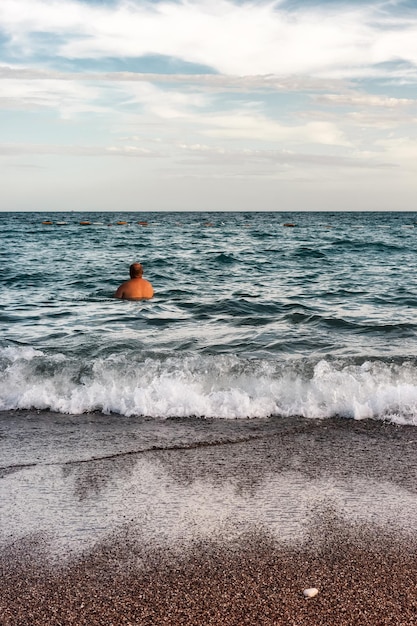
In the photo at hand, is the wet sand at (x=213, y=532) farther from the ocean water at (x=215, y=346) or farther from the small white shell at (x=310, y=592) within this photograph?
the ocean water at (x=215, y=346)

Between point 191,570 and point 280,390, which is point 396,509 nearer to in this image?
point 191,570

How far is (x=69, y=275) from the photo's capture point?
17.6 meters

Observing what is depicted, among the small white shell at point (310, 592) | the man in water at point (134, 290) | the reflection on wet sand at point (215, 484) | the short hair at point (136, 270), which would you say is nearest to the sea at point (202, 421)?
the reflection on wet sand at point (215, 484)

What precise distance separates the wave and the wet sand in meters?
0.64

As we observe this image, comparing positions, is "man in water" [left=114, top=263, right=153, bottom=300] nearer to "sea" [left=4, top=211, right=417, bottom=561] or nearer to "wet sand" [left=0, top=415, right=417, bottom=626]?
"sea" [left=4, top=211, right=417, bottom=561]

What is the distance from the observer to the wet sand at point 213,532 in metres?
2.83

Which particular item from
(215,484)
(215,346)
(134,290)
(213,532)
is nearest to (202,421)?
(215,484)

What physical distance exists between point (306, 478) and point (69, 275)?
14444mm

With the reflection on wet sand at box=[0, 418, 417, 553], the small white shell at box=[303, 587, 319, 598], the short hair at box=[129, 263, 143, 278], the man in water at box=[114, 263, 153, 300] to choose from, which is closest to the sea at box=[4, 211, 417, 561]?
the reflection on wet sand at box=[0, 418, 417, 553]

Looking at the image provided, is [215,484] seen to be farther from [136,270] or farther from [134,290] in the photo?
[136,270]

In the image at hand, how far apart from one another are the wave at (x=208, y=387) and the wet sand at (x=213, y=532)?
0.64 meters

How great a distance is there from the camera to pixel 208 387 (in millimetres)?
6238

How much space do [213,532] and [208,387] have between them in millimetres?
2811

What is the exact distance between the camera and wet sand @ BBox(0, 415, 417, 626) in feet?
9.29
